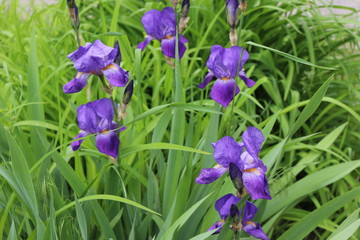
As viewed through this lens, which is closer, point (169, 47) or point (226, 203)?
point (226, 203)

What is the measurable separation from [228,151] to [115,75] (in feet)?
1.07

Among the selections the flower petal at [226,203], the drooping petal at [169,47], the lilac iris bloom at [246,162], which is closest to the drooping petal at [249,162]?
the lilac iris bloom at [246,162]

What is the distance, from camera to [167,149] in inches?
76.5

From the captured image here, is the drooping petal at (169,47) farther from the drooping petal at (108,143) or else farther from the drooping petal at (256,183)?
the drooping petal at (256,183)

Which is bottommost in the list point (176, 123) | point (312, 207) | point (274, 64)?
point (312, 207)

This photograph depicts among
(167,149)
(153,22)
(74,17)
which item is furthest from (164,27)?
(167,149)

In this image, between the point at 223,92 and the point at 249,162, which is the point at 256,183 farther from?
the point at 223,92

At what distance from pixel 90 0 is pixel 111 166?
1.55 metres

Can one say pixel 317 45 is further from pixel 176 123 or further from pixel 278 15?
pixel 176 123

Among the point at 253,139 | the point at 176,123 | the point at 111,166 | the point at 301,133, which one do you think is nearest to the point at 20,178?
the point at 111,166

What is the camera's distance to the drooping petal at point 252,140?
104cm

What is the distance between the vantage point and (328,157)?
207 centimetres

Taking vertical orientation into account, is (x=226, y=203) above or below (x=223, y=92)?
below

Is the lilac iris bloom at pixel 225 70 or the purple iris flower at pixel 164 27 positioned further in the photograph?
the purple iris flower at pixel 164 27
